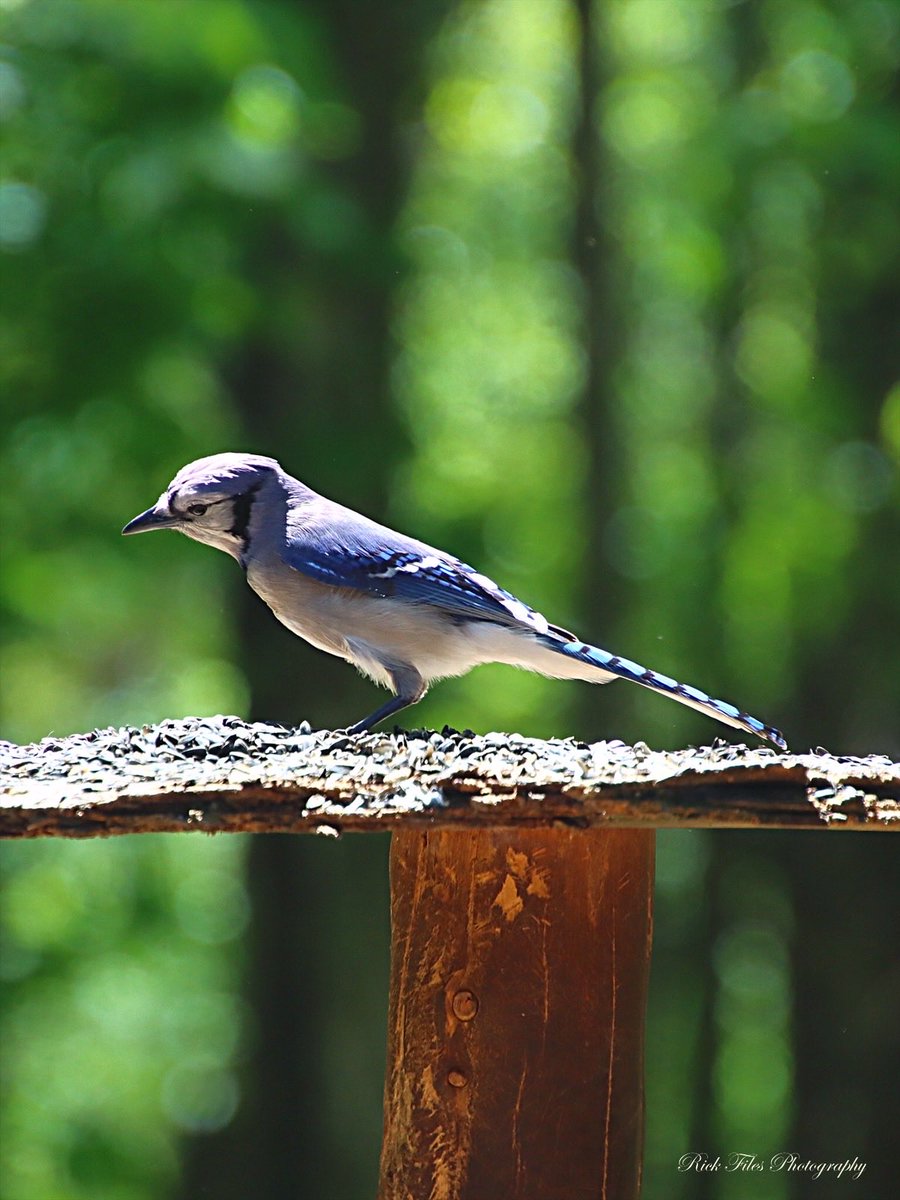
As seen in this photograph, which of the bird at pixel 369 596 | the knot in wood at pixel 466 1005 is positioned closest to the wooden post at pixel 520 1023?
the knot in wood at pixel 466 1005

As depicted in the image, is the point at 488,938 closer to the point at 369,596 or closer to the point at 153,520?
the point at 369,596

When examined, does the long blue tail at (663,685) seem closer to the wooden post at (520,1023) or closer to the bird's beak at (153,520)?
the wooden post at (520,1023)

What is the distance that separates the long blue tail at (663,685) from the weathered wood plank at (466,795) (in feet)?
1.99

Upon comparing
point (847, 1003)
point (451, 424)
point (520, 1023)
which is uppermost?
point (451, 424)

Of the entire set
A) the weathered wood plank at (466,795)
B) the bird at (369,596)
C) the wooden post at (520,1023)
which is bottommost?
the wooden post at (520,1023)

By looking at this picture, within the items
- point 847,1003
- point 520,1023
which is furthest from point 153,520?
point 847,1003

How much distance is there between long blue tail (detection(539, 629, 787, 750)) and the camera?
9.70 feet

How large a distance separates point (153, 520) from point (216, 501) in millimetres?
182

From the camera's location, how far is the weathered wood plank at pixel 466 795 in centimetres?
203

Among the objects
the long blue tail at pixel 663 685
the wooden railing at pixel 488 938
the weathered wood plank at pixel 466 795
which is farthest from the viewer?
the long blue tail at pixel 663 685

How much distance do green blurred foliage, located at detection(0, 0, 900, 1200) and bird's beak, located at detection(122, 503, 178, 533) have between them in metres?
2.41

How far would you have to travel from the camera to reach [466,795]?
82.0 inches

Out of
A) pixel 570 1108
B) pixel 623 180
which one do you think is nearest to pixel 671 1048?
pixel 623 180

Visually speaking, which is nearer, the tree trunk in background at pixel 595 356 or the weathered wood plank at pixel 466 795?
the weathered wood plank at pixel 466 795
